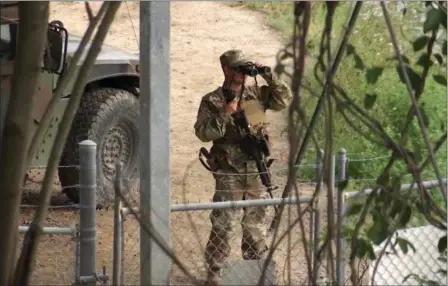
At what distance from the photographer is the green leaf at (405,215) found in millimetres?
2504

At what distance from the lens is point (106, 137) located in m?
8.19

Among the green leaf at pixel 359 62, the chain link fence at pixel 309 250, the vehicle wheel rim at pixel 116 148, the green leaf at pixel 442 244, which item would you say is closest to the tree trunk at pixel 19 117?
the chain link fence at pixel 309 250

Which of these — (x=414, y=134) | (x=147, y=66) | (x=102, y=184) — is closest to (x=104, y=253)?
(x=102, y=184)

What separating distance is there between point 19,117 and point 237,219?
3228mm

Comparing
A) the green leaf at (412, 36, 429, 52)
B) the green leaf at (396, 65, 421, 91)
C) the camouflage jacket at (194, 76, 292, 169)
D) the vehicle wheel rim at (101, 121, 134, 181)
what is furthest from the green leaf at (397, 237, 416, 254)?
the vehicle wheel rim at (101, 121, 134, 181)

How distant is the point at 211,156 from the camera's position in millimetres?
5805

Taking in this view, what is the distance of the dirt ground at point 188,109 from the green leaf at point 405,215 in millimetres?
2293

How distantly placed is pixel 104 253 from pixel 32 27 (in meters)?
4.47

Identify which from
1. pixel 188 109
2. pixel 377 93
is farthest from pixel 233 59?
pixel 188 109

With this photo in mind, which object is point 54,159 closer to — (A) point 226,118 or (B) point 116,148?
(A) point 226,118

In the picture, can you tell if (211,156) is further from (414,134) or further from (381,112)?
(381,112)

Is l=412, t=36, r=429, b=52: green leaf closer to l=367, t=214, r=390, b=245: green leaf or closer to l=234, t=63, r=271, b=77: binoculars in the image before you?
l=367, t=214, r=390, b=245: green leaf

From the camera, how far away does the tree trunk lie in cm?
247

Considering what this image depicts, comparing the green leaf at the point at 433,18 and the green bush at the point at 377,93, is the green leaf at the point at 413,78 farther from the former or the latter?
the green bush at the point at 377,93
